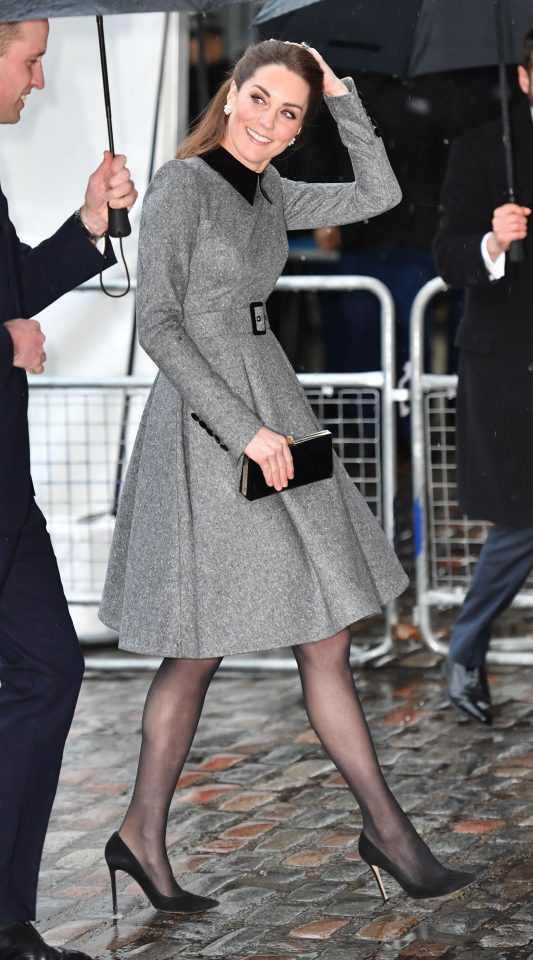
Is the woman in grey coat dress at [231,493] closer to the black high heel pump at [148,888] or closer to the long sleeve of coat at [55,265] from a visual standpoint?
the black high heel pump at [148,888]

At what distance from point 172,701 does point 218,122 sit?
51.8 inches

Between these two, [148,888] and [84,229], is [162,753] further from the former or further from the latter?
[84,229]

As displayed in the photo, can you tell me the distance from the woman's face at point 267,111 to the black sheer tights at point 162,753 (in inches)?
45.8

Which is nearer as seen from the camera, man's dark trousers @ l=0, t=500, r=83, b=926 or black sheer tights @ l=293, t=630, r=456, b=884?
man's dark trousers @ l=0, t=500, r=83, b=926

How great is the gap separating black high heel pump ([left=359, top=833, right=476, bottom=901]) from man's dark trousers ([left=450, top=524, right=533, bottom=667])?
1.62 metres

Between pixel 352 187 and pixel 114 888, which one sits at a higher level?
pixel 352 187

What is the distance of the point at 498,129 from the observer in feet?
16.7

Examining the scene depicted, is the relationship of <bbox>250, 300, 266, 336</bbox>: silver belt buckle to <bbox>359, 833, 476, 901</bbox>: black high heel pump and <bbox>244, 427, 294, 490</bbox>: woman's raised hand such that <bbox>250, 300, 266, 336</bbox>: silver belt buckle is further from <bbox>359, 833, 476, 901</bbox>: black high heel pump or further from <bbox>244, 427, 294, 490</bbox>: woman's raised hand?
<bbox>359, 833, 476, 901</bbox>: black high heel pump

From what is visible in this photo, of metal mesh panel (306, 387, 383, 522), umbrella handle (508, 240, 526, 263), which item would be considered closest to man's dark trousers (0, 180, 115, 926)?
umbrella handle (508, 240, 526, 263)

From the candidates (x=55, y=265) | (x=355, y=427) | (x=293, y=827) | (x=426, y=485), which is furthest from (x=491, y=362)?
(x=55, y=265)

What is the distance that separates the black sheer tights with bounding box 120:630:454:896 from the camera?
3.68 m

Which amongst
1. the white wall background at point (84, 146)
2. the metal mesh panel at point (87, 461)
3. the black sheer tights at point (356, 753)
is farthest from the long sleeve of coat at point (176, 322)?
the white wall background at point (84, 146)

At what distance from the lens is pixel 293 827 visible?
436cm

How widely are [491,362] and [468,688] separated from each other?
1095mm
